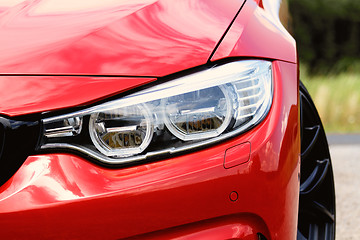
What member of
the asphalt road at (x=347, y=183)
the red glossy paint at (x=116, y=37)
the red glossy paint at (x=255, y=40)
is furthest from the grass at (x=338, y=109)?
the red glossy paint at (x=116, y=37)

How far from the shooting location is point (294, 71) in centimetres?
162

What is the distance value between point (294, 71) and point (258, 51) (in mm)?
149

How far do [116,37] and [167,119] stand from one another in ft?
0.91

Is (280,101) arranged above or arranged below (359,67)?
above

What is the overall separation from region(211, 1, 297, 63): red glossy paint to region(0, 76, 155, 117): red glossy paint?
26 centimetres

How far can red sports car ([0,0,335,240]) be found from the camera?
1.31 meters

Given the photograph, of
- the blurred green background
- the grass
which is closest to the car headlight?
the grass

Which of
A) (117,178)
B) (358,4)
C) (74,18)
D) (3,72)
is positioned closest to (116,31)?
(74,18)

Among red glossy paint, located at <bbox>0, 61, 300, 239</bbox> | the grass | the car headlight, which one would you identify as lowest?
Answer: the grass

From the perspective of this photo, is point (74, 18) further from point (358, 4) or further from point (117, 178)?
point (358, 4)

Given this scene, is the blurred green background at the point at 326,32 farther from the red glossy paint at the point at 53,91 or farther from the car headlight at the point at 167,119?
Result: the red glossy paint at the point at 53,91

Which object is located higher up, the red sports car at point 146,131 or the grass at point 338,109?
the red sports car at point 146,131

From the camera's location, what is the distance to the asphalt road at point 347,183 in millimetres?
3289

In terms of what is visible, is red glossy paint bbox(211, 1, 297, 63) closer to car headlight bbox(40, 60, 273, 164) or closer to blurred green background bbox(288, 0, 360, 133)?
car headlight bbox(40, 60, 273, 164)
